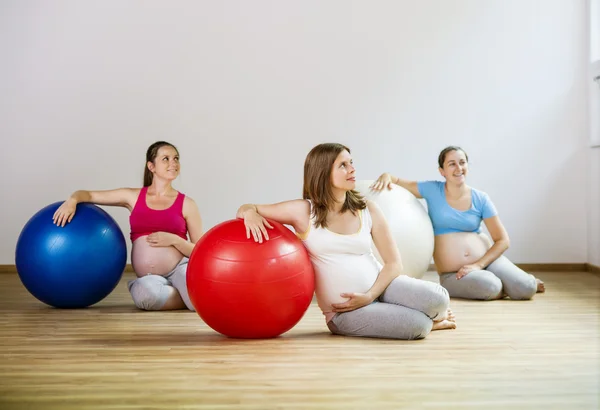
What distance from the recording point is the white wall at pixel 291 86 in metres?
5.52

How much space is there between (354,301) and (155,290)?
4.18ft

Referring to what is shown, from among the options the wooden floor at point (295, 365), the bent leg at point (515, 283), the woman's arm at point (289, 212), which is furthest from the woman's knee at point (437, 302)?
the bent leg at point (515, 283)

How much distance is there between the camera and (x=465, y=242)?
4.33 m

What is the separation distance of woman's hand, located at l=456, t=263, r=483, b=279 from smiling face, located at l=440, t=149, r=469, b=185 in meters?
0.50

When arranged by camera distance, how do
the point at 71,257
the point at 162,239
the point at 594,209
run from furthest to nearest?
the point at 594,209, the point at 162,239, the point at 71,257

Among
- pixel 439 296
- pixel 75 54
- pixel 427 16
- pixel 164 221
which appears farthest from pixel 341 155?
pixel 75 54

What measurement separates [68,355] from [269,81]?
3.18 m

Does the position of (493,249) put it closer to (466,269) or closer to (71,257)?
(466,269)

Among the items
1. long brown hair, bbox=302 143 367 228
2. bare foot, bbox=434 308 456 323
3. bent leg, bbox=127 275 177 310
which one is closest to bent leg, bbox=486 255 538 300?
bare foot, bbox=434 308 456 323

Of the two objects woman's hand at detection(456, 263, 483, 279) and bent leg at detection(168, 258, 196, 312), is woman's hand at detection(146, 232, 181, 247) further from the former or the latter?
woman's hand at detection(456, 263, 483, 279)

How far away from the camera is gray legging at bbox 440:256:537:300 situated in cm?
415

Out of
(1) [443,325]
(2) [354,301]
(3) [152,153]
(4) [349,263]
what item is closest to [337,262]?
(4) [349,263]

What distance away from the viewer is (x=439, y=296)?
309 centimetres

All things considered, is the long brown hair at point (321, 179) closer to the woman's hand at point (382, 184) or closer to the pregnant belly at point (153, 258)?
the woman's hand at point (382, 184)
